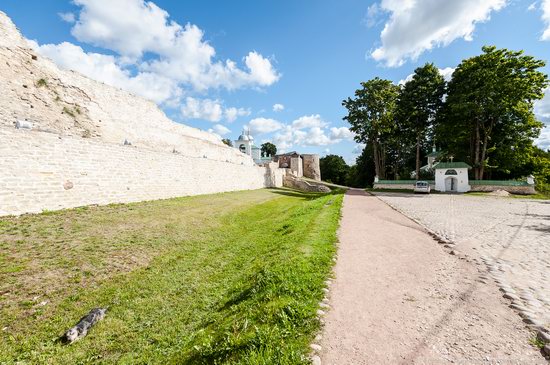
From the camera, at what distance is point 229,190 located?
26.1 m

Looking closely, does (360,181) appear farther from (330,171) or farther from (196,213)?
(196,213)

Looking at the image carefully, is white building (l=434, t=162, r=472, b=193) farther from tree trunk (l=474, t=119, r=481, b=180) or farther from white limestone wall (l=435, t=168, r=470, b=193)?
tree trunk (l=474, t=119, r=481, b=180)

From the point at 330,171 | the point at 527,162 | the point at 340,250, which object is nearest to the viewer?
the point at 340,250

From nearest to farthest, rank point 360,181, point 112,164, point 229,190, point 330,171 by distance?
point 112,164
point 229,190
point 360,181
point 330,171

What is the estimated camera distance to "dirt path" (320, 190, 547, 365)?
2706 millimetres

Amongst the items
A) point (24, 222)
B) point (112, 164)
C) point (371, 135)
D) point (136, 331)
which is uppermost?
point (371, 135)

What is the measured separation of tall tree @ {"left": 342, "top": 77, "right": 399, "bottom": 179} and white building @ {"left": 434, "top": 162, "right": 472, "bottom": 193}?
9637 millimetres

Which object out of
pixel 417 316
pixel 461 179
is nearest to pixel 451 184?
pixel 461 179

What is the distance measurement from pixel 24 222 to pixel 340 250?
9.82 metres

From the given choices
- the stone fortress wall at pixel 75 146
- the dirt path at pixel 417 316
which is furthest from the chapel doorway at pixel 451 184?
the dirt path at pixel 417 316

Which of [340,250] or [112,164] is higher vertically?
[112,164]

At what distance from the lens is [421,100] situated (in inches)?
1308

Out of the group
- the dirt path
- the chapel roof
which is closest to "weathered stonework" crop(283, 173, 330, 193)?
the chapel roof

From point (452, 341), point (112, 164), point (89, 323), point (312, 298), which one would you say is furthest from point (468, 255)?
point (112, 164)
